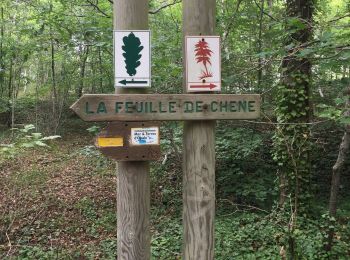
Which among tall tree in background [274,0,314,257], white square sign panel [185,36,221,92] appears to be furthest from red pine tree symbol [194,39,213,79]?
tall tree in background [274,0,314,257]

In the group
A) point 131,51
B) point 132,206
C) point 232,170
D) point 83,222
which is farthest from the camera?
point 232,170

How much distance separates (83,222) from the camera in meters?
7.32

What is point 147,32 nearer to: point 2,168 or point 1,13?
point 2,168

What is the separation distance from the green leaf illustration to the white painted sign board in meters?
0.40

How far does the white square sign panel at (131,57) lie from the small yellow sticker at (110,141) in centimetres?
36

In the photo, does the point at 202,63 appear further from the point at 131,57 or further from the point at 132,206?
the point at 132,206

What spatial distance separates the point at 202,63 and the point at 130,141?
73 cm

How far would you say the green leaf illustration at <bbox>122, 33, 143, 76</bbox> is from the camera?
8.40ft

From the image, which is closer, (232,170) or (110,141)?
(110,141)

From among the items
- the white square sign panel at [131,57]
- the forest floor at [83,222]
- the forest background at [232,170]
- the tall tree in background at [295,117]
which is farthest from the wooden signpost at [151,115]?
the tall tree in background at [295,117]

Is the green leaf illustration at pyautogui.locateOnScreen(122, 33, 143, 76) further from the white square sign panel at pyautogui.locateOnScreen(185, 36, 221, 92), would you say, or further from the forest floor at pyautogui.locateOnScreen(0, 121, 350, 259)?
the forest floor at pyautogui.locateOnScreen(0, 121, 350, 259)

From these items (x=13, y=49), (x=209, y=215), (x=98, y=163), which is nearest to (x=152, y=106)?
(x=209, y=215)

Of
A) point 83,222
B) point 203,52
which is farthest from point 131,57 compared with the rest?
point 83,222

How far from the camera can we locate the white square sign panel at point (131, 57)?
8.39 feet
